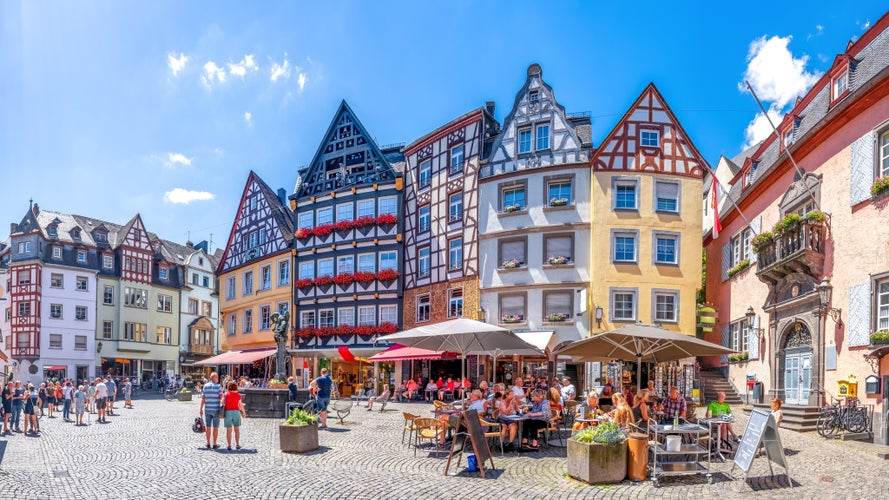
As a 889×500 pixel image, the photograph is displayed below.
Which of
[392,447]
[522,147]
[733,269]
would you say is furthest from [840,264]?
[522,147]

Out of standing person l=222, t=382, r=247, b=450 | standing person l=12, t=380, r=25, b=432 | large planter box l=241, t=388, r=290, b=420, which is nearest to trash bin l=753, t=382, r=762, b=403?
large planter box l=241, t=388, r=290, b=420

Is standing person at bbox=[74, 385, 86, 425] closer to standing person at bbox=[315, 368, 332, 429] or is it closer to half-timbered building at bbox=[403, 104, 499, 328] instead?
standing person at bbox=[315, 368, 332, 429]

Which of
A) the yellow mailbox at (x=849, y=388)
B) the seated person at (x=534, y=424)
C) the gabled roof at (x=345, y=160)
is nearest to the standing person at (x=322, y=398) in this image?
the seated person at (x=534, y=424)

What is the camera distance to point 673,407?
46.4 ft

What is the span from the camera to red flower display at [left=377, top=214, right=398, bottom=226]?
115 ft

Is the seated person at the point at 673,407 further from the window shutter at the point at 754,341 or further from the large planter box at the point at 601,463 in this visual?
the window shutter at the point at 754,341

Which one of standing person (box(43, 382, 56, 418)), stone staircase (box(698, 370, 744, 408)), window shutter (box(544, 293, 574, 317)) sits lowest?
standing person (box(43, 382, 56, 418))

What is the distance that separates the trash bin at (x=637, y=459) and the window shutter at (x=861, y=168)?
9.93m

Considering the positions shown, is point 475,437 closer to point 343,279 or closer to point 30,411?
point 30,411

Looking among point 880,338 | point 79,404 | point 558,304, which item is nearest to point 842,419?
point 880,338

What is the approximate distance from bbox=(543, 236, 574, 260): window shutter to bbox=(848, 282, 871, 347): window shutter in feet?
40.2

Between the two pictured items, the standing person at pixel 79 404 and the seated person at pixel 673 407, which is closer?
the seated person at pixel 673 407

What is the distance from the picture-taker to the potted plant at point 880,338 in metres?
15.5

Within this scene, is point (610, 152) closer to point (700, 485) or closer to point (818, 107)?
point (818, 107)
